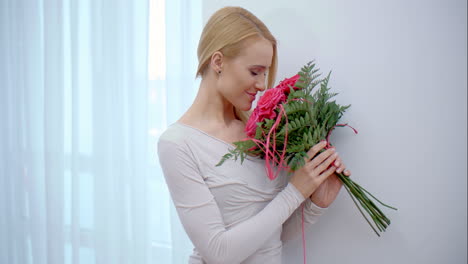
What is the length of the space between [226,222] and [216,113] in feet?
1.07

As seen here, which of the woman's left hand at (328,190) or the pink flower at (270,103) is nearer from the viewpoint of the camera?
the pink flower at (270,103)

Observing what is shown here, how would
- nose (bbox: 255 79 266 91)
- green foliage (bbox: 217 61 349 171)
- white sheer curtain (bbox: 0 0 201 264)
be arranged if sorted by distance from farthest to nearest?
white sheer curtain (bbox: 0 0 201 264) < nose (bbox: 255 79 266 91) < green foliage (bbox: 217 61 349 171)

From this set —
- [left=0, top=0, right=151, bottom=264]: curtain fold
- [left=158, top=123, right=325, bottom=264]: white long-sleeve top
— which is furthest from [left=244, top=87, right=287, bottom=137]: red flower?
[left=0, top=0, right=151, bottom=264]: curtain fold

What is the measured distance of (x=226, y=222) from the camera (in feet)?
3.18

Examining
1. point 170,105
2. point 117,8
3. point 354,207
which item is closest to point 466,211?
point 354,207

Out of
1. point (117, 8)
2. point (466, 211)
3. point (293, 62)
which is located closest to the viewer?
point (466, 211)

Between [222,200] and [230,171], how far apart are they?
86mm

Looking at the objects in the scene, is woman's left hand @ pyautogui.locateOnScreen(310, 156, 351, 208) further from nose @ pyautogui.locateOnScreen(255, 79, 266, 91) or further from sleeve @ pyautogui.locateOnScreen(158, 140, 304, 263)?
nose @ pyautogui.locateOnScreen(255, 79, 266, 91)

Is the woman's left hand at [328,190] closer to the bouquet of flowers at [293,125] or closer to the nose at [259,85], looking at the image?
the bouquet of flowers at [293,125]

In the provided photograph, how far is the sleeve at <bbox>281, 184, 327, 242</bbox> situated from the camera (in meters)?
1.03

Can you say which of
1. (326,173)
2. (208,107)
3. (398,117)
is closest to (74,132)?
(208,107)

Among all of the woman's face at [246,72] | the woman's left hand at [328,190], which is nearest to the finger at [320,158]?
the woman's left hand at [328,190]

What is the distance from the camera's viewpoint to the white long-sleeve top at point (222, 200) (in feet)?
2.94

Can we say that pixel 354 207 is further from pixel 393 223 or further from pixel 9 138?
pixel 9 138
